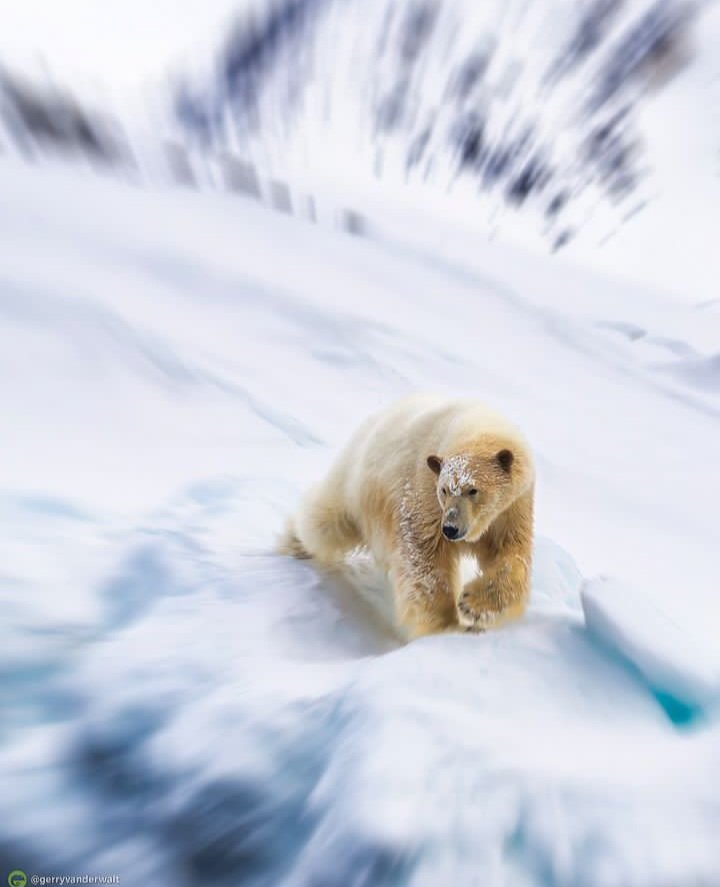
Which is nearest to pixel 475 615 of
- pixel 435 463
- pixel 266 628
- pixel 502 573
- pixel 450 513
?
pixel 502 573

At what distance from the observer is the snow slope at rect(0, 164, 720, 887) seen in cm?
140

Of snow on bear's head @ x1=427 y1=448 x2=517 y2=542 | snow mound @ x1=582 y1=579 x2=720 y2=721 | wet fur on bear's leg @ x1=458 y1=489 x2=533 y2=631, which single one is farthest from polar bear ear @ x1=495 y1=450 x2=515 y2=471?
snow mound @ x1=582 y1=579 x2=720 y2=721

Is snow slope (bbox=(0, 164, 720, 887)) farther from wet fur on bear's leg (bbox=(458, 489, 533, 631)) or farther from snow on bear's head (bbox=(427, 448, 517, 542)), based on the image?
snow on bear's head (bbox=(427, 448, 517, 542))

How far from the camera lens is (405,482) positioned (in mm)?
2797

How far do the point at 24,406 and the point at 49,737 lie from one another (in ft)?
10.1

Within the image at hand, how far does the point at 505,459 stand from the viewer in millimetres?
2492

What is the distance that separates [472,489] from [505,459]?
0.22m

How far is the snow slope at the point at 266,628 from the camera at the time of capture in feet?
4.59

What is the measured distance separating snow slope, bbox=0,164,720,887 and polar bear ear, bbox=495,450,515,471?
633 mm

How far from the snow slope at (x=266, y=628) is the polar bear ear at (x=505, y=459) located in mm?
633

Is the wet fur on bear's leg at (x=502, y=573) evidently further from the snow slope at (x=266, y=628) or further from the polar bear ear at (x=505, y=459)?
the polar bear ear at (x=505, y=459)

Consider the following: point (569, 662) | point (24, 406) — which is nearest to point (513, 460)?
point (569, 662)

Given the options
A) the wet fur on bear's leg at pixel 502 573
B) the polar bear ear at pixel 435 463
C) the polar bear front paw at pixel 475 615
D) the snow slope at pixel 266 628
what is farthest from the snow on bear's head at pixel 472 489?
the snow slope at pixel 266 628

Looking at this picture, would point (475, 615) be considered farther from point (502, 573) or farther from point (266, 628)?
point (266, 628)
